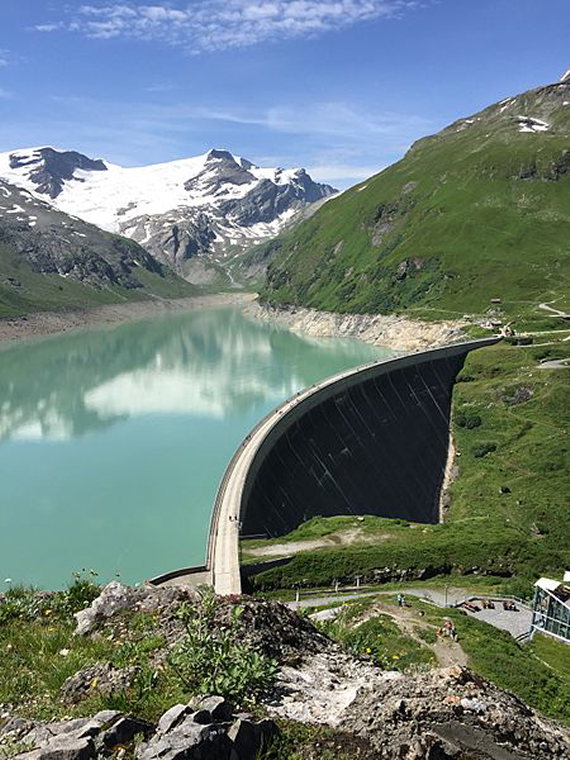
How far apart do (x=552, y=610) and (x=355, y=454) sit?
102 ft

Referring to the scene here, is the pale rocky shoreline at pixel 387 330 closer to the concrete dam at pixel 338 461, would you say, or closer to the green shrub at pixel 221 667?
the concrete dam at pixel 338 461

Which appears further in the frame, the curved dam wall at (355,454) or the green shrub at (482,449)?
the green shrub at (482,449)

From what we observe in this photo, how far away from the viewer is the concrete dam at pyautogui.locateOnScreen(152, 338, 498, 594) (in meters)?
44.2

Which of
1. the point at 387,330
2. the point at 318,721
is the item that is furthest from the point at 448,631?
the point at 387,330

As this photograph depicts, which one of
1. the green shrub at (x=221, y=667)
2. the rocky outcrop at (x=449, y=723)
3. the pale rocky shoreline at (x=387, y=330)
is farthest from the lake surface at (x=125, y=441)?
the rocky outcrop at (x=449, y=723)

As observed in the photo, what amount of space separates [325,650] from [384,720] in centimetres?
325

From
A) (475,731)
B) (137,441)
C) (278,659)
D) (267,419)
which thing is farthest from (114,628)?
(137,441)

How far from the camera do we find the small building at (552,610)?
3200 cm

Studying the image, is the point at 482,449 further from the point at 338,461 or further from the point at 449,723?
the point at 449,723

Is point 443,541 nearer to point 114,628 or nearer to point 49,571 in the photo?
point 49,571

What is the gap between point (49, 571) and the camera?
46.4 m

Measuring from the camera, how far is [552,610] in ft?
107

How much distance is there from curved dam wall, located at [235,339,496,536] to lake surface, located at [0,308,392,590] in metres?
7.43

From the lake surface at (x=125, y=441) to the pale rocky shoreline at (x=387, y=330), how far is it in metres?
5.45
